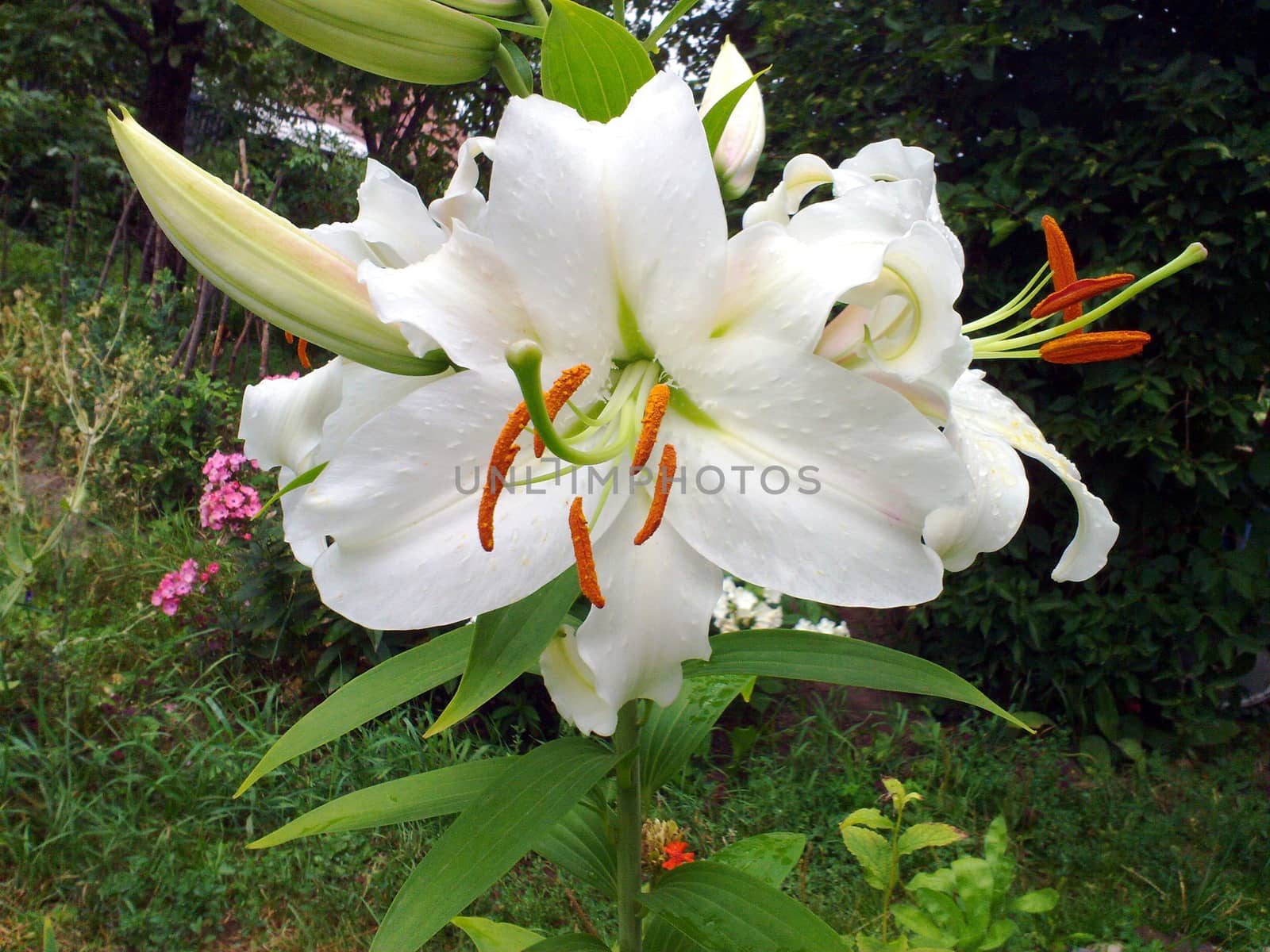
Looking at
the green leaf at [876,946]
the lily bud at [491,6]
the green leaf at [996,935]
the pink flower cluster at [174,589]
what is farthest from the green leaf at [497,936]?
the pink flower cluster at [174,589]

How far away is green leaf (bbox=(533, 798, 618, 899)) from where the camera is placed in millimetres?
951

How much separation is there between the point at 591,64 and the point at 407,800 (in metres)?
0.67

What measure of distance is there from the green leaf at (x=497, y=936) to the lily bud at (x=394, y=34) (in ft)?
2.91

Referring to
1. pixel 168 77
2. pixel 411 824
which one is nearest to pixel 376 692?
pixel 411 824

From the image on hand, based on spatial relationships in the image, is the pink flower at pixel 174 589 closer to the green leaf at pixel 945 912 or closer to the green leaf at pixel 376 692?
the green leaf at pixel 376 692

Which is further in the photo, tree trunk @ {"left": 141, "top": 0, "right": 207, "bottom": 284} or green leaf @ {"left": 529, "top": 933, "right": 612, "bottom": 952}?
tree trunk @ {"left": 141, "top": 0, "right": 207, "bottom": 284}

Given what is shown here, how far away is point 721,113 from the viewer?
660 mm

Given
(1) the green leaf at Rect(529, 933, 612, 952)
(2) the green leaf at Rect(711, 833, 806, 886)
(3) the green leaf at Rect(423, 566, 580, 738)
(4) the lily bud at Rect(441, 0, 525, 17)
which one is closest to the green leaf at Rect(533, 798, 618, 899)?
(1) the green leaf at Rect(529, 933, 612, 952)

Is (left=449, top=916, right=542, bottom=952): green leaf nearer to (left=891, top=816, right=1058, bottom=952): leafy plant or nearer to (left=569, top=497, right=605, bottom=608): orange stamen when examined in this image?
(left=891, top=816, right=1058, bottom=952): leafy plant

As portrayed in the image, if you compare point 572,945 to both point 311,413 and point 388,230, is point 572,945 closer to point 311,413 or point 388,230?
point 311,413

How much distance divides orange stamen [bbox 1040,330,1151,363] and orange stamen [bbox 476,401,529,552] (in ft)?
1.22

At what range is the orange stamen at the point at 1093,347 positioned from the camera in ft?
1.98

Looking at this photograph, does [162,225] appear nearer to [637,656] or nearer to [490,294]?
[490,294]

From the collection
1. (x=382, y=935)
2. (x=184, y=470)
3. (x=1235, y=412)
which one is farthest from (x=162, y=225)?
(x=184, y=470)
